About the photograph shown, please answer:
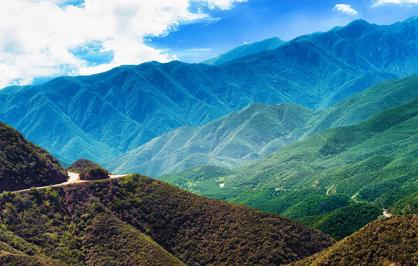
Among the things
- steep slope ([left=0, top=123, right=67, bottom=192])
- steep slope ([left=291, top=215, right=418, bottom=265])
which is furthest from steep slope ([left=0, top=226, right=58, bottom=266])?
steep slope ([left=291, top=215, right=418, bottom=265])

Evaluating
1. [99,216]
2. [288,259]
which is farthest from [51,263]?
[288,259]

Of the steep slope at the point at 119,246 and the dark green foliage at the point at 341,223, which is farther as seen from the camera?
the dark green foliage at the point at 341,223

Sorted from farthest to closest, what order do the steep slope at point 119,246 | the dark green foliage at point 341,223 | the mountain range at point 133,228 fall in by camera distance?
the dark green foliage at point 341,223, the mountain range at point 133,228, the steep slope at point 119,246

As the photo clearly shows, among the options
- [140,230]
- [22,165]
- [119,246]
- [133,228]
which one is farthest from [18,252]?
[22,165]

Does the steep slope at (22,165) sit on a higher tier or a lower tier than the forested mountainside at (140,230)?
higher

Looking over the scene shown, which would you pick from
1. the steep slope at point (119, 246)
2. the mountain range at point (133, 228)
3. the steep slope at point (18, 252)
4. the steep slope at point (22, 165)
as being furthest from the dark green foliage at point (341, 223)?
the steep slope at point (18, 252)

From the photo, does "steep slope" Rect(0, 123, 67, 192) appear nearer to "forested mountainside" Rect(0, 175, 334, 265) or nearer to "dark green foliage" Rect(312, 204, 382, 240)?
"forested mountainside" Rect(0, 175, 334, 265)

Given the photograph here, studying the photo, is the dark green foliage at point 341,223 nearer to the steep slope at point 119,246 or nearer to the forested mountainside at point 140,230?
the forested mountainside at point 140,230

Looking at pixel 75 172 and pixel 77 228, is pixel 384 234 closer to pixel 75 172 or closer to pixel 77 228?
pixel 77 228
